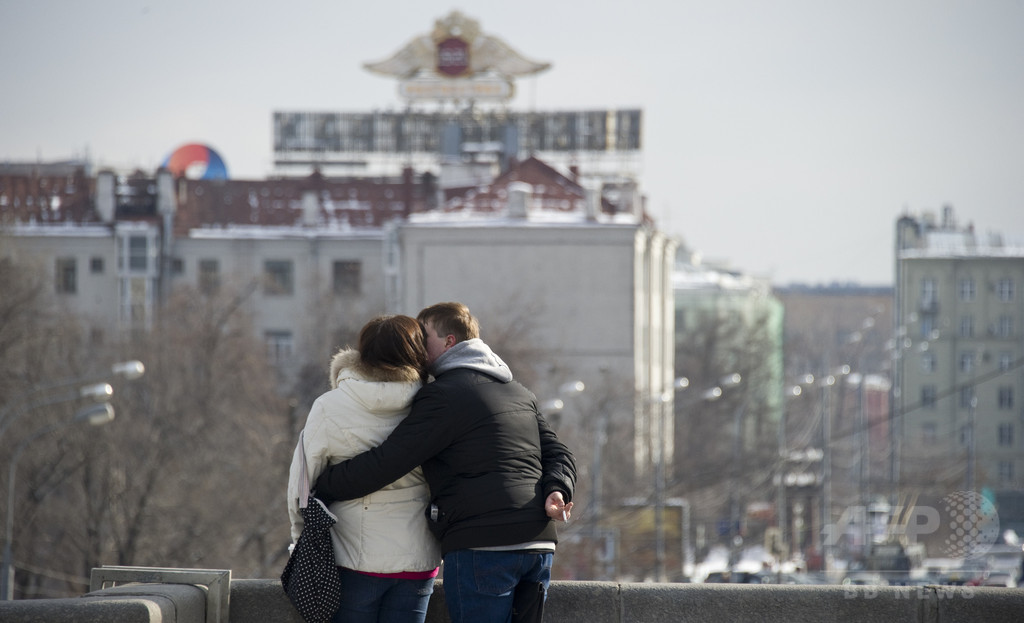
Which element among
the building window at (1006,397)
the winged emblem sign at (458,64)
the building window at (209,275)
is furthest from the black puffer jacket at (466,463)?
the building window at (1006,397)

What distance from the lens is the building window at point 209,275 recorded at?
57.1 metres

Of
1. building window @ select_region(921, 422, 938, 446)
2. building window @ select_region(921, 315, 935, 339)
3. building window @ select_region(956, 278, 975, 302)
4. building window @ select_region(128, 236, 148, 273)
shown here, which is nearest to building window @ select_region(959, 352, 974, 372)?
building window @ select_region(921, 315, 935, 339)

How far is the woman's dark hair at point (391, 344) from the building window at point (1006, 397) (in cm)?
6712

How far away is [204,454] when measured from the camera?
34.5 metres

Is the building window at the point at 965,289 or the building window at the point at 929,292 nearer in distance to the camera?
the building window at the point at 965,289

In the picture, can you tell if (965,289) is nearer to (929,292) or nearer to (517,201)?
(929,292)

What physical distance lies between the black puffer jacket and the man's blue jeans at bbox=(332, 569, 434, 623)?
26 cm

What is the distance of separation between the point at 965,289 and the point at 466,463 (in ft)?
247

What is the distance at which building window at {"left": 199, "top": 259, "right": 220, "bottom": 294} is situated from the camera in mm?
57094

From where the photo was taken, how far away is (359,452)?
214 inches

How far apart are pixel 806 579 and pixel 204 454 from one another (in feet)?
47.3

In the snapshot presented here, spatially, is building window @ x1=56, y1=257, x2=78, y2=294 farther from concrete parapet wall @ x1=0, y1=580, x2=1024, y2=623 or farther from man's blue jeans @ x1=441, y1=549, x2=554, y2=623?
man's blue jeans @ x1=441, y1=549, x2=554, y2=623

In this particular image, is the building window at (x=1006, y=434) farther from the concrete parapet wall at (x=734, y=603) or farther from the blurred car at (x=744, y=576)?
the concrete parapet wall at (x=734, y=603)

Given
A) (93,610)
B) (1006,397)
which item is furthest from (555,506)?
(1006,397)
